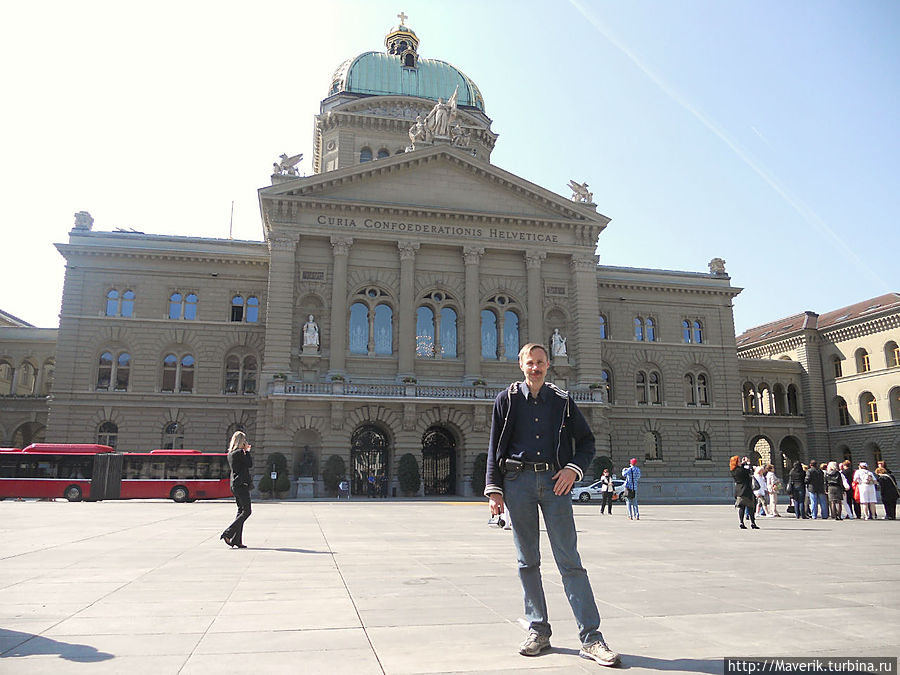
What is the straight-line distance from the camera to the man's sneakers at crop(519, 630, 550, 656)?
554cm

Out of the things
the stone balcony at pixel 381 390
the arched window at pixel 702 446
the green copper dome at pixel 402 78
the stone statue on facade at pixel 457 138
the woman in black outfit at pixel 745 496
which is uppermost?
the green copper dome at pixel 402 78

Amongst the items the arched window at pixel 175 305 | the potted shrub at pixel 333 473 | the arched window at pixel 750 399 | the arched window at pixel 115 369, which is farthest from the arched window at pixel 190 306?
the arched window at pixel 750 399

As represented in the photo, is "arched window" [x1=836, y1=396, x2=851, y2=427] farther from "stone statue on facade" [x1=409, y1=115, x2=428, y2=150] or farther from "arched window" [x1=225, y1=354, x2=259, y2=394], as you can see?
"arched window" [x1=225, y1=354, x2=259, y2=394]

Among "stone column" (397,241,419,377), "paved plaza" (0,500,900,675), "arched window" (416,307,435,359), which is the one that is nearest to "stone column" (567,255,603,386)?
"arched window" (416,307,435,359)

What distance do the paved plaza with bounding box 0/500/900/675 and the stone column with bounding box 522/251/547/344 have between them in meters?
31.7

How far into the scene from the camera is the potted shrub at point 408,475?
41000mm

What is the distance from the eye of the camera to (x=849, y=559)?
11766mm

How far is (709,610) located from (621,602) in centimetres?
94

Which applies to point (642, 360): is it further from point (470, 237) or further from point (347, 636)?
point (347, 636)

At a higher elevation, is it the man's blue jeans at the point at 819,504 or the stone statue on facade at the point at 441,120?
the stone statue on facade at the point at 441,120

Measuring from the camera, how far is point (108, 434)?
45.5m

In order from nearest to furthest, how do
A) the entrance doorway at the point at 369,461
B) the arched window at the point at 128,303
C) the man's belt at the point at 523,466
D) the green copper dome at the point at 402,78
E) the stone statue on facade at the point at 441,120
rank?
the man's belt at the point at 523,466
the entrance doorway at the point at 369,461
the arched window at the point at 128,303
the stone statue on facade at the point at 441,120
the green copper dome at the point at 402,78

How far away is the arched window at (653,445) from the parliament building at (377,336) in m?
0.17

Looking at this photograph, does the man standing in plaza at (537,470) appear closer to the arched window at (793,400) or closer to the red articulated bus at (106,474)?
the red articulated bus at (106,474)
